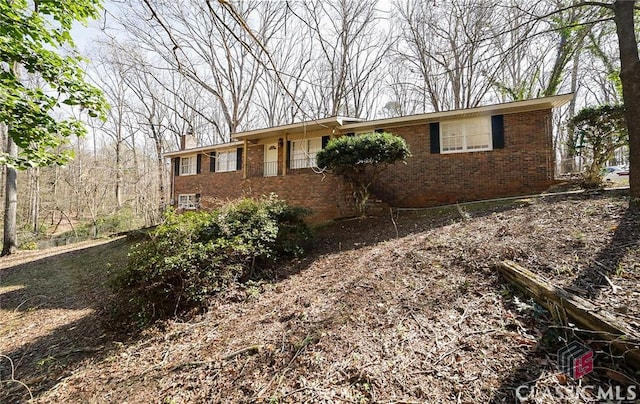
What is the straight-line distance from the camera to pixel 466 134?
9148mm

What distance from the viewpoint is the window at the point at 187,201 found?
14523mm

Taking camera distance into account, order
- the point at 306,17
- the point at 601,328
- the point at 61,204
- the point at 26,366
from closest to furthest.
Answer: the point at 601,328 < the point at 306,17 < the point at 26,366 < the point at 61,204

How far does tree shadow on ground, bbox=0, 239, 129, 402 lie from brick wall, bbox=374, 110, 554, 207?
8.60 metres

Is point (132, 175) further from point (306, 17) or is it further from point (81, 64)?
point (306, 17)

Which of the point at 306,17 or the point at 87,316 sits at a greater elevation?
the point at 306,17

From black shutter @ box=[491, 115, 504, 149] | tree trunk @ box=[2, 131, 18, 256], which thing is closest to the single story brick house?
black shutter @ box=[491, 115, 504, 149]

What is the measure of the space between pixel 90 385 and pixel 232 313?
1741mm

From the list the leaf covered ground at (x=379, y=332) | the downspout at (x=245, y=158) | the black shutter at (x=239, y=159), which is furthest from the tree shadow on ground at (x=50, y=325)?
the black shutter at (x=239, y=159)

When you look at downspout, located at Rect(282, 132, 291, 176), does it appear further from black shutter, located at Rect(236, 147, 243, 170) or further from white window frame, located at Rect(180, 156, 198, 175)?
white window frame, located at Rect(180, 156, 198, 175)

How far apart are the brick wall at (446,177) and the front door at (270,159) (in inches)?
25.2

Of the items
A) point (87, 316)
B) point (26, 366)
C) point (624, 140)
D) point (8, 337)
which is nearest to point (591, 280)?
point (624, 140)

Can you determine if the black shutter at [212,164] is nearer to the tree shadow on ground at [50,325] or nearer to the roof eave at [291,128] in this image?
the roof eave at [291,128]

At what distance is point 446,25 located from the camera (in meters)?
13.8

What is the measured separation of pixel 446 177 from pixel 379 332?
25.3ft
